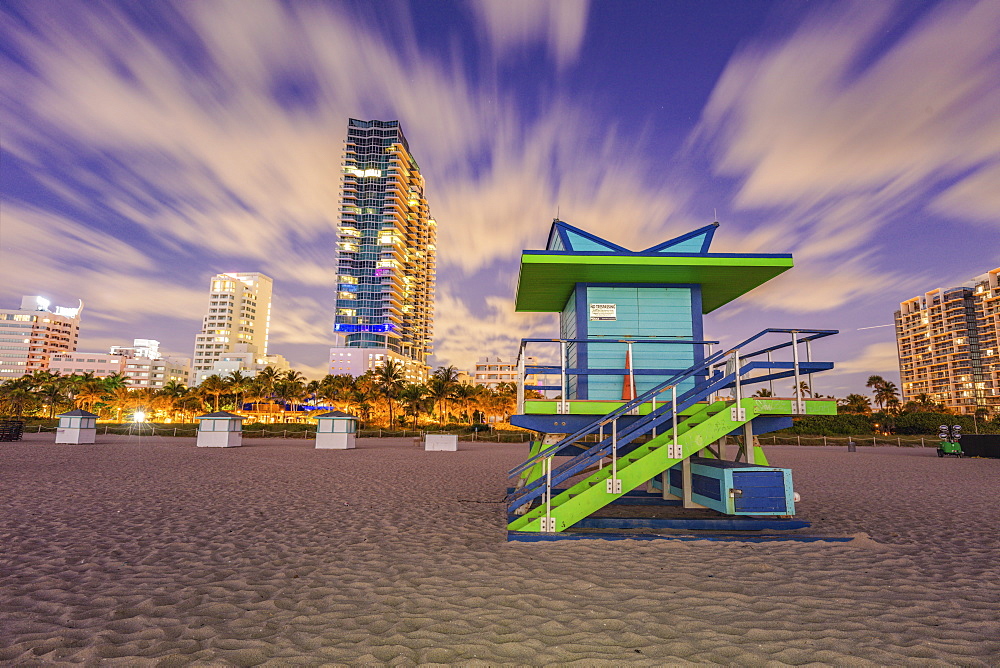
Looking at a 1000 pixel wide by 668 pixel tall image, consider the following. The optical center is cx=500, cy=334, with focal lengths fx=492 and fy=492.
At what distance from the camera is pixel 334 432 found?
3631cm

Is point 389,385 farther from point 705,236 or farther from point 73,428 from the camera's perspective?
point 705,236

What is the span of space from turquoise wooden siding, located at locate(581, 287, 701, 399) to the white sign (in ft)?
0.23

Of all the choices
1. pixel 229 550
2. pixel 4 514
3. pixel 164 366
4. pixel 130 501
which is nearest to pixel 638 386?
pixel 229 550

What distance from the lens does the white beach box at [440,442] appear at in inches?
1384

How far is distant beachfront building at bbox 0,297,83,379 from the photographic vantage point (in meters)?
179

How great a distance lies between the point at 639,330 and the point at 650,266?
1.42 m

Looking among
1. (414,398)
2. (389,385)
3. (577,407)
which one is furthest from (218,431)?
(389,385)

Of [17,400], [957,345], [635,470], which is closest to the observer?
[635,470]

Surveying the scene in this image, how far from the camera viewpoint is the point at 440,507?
11.0m

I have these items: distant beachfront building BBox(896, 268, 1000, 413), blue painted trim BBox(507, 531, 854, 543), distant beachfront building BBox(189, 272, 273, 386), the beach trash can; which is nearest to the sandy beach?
blue painted trim BBox(507, 531, 854, 543)

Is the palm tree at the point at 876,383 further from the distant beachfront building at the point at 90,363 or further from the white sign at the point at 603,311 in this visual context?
the distant beachfront building at the point at 90,363

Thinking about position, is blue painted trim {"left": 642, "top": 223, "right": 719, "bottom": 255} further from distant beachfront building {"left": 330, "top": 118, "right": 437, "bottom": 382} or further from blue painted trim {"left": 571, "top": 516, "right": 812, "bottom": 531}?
distant beachfront building {"left": 330, "top": 118, "right": 437, "bottom": 382}

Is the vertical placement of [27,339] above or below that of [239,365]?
above

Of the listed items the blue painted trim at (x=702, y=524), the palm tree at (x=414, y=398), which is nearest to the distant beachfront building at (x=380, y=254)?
the palm tree at (x=414, y=398)
